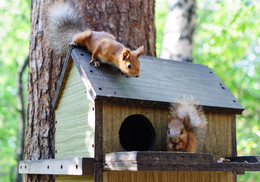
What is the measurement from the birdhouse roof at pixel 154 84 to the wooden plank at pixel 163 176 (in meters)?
0.50

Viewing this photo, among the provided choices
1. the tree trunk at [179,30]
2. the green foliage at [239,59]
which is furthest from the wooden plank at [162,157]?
the green foliage at [239,59]

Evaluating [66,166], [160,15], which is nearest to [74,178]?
[66,166]

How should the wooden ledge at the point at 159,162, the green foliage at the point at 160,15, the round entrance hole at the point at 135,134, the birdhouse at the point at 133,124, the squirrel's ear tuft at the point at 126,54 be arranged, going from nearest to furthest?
the wooden ledge at the point at 159,162 < the birdhouse at the point at 133,124 < the squirrel's ear tuft at the point at 126,54 < the round entrance hole at the point at 135,134 < the green foliage at the point at 160,15

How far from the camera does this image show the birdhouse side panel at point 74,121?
242 cm

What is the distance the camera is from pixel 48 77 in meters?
3.32

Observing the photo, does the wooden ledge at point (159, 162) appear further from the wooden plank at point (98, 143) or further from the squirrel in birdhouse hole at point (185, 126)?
the squirrel in birdhouse hole at point (185, 126)

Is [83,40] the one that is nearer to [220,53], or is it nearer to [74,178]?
[74,178]

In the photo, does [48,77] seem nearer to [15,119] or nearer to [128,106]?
[128,106]

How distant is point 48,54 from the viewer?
3.36 m

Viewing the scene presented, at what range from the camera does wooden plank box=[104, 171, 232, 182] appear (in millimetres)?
2347

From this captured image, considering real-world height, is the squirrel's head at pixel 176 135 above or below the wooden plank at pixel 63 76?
below

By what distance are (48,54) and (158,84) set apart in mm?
1218

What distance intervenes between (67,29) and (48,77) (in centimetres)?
52

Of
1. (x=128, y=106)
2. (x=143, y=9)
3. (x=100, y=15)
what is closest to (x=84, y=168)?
(x=128, y=106)
